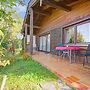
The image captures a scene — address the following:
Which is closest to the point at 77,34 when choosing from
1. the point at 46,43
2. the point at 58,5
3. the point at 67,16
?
the point at 67,16

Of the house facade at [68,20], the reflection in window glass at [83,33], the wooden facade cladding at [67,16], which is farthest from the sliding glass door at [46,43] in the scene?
the reflection in window glass at [83,33]

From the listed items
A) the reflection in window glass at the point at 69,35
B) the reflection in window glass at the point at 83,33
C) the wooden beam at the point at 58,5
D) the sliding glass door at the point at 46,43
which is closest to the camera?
the reflection in window glass at the point at 83,33

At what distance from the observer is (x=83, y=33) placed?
25.9ft

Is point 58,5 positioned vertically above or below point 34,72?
above

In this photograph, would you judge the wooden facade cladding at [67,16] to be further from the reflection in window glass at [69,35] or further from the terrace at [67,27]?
the reflection in window glass at [69,35]

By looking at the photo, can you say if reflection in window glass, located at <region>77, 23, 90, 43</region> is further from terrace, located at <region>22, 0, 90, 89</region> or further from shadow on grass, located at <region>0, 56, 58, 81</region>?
shadow on grass, located at <region>0, 56, 58, 81</region>

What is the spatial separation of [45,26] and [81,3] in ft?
20.1

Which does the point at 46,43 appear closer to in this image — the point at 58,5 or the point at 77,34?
the point at 58,5

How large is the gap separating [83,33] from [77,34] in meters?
0.49

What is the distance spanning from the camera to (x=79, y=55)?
→ 7.59 m

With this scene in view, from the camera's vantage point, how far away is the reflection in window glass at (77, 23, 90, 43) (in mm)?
7414

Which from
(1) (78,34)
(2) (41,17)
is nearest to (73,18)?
(1) (78,34)

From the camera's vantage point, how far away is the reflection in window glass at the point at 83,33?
7.41 m

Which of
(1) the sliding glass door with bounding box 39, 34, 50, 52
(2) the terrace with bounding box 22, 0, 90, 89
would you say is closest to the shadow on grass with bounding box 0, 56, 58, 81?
(2) the terrace with bounding box 22, 0, 90, 89
